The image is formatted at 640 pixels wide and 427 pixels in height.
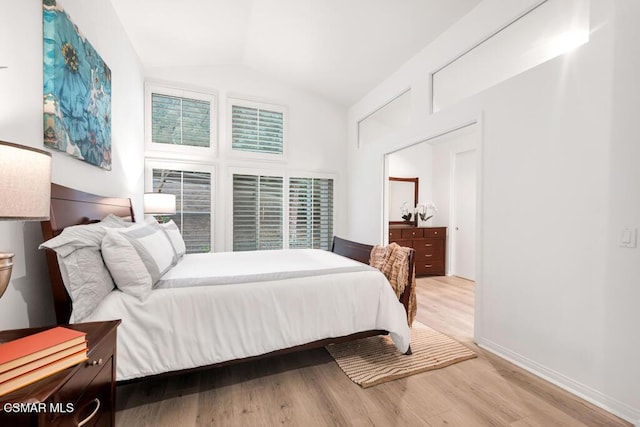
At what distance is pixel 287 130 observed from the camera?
4520 mm

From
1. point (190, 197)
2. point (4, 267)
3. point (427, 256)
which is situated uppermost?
point (190, 197)

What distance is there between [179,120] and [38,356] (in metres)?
3.81

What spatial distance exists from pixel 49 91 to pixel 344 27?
106 inches

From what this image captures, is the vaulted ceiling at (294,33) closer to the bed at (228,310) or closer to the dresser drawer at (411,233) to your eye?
the bed at (228,310)

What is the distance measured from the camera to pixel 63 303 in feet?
4.95

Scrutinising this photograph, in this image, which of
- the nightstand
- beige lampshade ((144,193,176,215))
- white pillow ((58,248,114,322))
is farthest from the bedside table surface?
beige lampshade ((144,193,176,215))

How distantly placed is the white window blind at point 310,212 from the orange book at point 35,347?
145 inches

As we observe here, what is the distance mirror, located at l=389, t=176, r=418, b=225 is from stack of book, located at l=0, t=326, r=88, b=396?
4740 millimetres

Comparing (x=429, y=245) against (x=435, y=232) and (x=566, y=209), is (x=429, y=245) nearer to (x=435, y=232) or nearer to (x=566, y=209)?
(x=435, y=232)

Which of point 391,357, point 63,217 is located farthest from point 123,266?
point 391,357

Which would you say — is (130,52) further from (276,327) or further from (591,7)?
(591,7)

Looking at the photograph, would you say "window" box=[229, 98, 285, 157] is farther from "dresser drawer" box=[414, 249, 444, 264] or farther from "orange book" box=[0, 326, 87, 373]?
"orange book" box=[0, 326, 87, 373]

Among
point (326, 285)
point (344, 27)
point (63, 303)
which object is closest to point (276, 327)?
point (326, 285)
